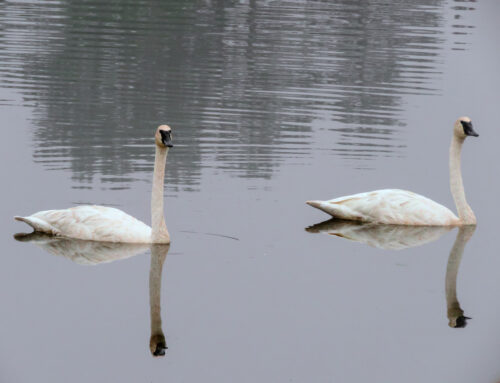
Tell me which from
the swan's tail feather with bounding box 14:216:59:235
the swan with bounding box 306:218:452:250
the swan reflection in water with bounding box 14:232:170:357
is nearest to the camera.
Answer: the swan reflection in water with bounding box 14:232:170:357

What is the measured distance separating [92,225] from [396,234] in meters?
4.00

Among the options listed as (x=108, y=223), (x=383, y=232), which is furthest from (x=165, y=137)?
(x=383, y=232)

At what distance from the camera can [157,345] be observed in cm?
940

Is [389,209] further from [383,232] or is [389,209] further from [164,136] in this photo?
[164,136]

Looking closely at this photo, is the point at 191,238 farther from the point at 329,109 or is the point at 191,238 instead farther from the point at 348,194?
the point at 329,109

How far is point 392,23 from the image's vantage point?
3697 cm

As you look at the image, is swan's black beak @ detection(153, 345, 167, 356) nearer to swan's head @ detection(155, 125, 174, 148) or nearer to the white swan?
swan's head @ detection(155, 125, 174, 148)

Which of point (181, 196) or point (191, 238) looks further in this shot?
point (181, 196)

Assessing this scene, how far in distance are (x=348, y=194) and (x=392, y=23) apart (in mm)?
22935

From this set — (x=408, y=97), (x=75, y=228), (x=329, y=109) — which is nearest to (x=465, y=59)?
(x=408, y=97)

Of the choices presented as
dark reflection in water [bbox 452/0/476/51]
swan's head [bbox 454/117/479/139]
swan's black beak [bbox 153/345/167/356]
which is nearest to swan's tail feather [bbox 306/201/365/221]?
swan's head [bbox 454/117/479/139]

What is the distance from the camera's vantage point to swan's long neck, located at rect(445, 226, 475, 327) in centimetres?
1070

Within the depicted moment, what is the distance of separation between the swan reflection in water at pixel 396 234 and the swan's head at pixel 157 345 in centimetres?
394

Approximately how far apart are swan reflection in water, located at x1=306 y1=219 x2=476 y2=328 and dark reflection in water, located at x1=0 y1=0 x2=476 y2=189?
2532 millimetres
